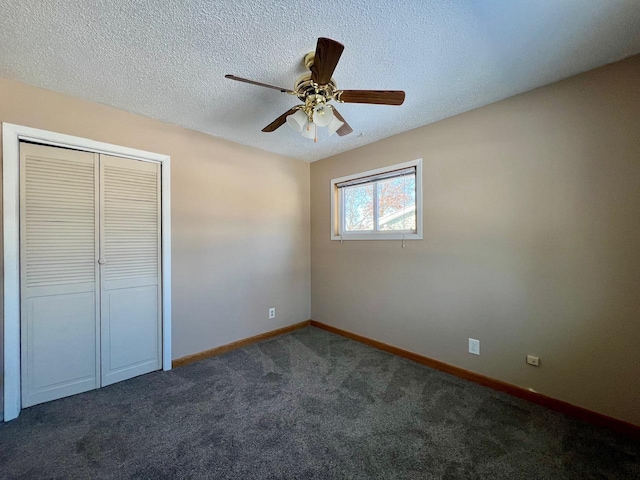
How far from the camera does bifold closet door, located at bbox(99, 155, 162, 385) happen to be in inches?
88.2

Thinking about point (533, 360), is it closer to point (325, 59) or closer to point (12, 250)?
point (325, 59)

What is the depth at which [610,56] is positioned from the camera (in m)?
1.63

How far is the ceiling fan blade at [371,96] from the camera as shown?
5.05 ft

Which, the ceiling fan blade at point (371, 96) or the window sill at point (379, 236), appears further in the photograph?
the window sill at point (379, 236)

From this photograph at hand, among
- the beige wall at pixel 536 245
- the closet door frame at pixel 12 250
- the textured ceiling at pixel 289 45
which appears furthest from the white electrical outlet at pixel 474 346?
the closet door frame at pixel 12 250

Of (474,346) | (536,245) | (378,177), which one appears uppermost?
(378,177)

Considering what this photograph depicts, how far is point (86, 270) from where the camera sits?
2158mm

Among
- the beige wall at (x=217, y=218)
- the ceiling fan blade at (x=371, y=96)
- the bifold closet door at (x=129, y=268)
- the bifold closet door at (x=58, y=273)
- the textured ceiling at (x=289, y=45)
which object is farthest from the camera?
the bifold closet door at (x=129, y=268)

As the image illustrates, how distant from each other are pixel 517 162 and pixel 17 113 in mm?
3701

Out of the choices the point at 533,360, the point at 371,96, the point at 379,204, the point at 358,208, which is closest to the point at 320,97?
the point at 371,96

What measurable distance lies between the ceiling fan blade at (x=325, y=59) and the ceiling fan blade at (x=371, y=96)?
15 cm

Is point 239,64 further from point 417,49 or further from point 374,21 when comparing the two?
point 417,49

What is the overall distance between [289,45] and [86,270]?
2305 millimetres

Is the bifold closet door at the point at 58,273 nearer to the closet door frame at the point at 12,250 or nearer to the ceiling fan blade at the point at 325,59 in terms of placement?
the closet door frame at the point at 12,250
